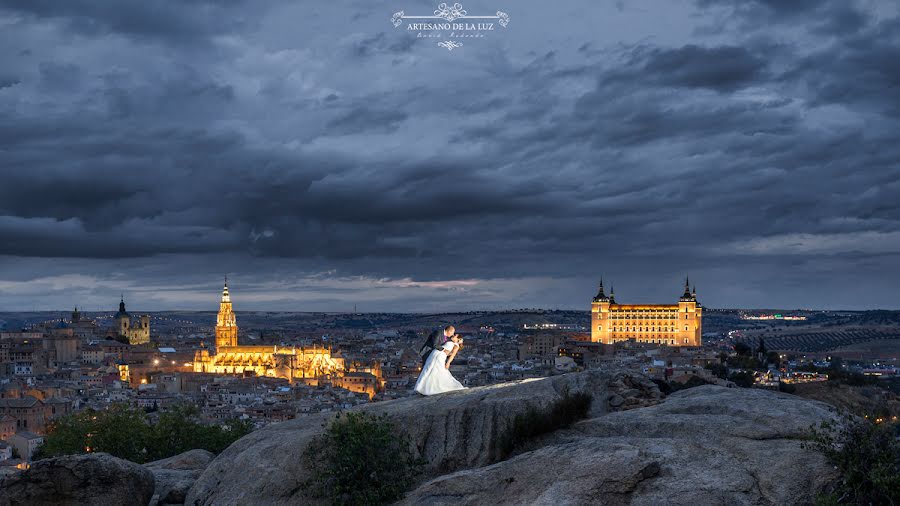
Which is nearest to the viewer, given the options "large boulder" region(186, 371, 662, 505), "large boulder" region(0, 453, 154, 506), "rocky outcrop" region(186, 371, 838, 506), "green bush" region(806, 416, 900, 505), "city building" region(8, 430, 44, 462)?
"green bush" region(806, 416, 900, 505)

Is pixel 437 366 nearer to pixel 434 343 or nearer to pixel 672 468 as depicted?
pixel 434 343

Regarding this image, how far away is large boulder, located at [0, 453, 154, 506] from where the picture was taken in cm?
2381

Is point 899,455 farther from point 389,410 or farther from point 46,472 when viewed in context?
point 46,472

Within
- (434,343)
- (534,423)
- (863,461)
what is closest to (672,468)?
(863,461)

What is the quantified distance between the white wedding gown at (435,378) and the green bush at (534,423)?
4.22 metres

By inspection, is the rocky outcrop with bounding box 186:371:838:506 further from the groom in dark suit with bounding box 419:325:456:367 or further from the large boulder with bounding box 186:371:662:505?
the groom in dark suit with bounding box 419:325:456:367

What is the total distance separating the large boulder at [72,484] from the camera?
2381 centimetres

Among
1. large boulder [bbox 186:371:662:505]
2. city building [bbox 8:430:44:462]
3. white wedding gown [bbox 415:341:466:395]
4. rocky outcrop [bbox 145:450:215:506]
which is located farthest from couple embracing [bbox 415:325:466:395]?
city building [bbox 8:430:44:462]

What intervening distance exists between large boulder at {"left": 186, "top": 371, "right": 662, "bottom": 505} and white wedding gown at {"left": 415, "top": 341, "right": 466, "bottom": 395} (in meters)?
0.52

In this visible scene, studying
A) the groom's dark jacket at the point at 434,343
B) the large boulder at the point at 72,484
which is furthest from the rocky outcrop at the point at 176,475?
the groom's dark jacket at the point at 434,343

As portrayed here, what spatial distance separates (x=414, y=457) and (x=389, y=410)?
2.11 meters

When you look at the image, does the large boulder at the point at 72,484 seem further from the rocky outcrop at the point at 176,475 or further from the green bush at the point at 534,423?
the green bush at the point at 534,423

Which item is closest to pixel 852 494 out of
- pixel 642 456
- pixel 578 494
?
pixel 642 456

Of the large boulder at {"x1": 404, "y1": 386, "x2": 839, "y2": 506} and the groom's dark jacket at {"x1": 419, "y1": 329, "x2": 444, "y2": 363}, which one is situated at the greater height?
the groom's dark jacket at {"x1": 419, "y1": 329, "x2": 444, "y2": 363}
